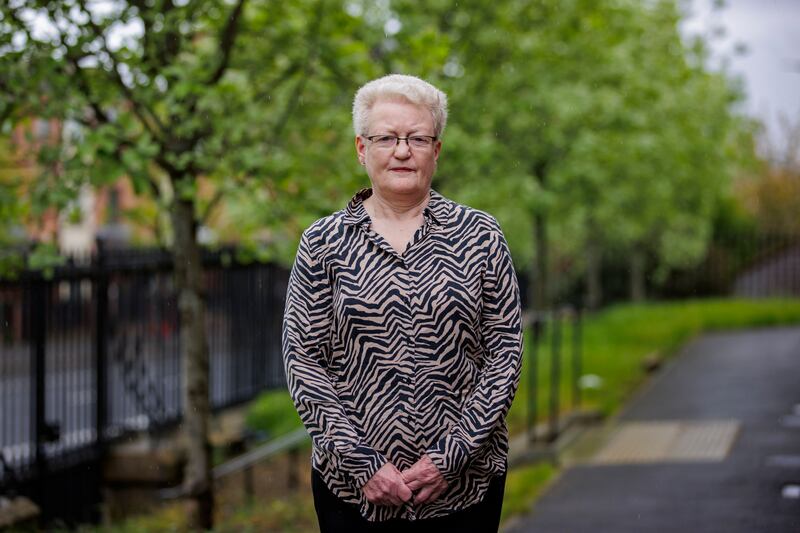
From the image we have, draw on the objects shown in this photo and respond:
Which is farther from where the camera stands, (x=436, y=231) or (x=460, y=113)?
(x=460, y=113)

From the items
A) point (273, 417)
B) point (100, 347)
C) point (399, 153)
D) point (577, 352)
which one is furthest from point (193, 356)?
point (577, 352)

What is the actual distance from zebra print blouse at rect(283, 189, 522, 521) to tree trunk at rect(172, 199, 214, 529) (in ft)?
12.8

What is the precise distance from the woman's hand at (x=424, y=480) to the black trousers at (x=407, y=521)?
5.7 inches

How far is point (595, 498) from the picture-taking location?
865cm

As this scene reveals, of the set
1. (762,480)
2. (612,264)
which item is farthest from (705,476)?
(612,264)

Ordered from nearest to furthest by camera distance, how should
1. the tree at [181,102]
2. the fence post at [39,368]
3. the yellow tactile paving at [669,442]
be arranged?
the tree at [181,102] → the fence post at [39,368] → the yellow tactile paving at [669,442]

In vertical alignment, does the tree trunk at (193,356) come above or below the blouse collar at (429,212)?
below

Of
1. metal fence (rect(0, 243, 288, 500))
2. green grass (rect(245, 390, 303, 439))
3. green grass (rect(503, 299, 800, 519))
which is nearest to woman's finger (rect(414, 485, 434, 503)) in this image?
green grass (rect(503, 299, 800, 519))

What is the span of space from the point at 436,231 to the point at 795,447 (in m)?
7.90

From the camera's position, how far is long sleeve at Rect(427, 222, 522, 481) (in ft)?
10.6

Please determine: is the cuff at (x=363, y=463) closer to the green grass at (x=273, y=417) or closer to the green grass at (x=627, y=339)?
the green grass at (x=273, y=417)

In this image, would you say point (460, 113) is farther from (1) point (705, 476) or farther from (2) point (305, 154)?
(1) point (705, 476)

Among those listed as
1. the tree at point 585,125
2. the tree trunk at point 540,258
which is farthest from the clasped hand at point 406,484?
the tree trunk at point 540,258

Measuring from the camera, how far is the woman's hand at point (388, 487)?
127 inches
